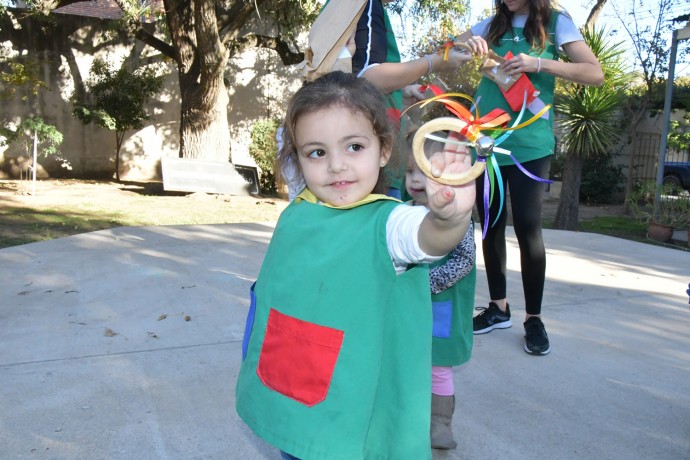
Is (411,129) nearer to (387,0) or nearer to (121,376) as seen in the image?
(387,0)

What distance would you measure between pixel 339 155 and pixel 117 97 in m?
12.0

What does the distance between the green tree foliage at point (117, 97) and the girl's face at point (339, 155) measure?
11637 mm

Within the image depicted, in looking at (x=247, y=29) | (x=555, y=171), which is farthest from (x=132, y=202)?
(x=555, y=171)

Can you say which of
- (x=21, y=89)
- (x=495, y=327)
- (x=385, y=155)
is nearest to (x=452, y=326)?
(x=385, y=155)

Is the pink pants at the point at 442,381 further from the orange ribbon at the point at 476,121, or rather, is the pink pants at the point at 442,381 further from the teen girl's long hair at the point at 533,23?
the teen girl's long hair at the point at 533,23

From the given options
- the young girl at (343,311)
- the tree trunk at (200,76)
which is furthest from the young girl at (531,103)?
the tree trunk at (200,76)

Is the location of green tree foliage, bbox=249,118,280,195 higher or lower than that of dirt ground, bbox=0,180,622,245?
higher

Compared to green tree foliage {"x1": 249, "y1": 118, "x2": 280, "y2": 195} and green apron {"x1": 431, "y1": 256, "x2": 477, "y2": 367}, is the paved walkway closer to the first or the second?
green apron {"x1": 431, "y1": 256, "x2": 477, "y2": 367}

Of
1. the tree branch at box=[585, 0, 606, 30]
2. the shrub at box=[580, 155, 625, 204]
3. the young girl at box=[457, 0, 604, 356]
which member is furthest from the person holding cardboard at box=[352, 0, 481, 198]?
the shrub at box=[580, 155, 625, 204]

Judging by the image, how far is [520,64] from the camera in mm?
2510

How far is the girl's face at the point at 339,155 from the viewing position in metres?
1.42

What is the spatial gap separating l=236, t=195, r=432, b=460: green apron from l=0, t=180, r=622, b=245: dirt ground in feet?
17.4

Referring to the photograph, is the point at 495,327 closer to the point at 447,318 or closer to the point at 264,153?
the point at 447,318

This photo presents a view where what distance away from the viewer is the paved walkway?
220 centimetres
